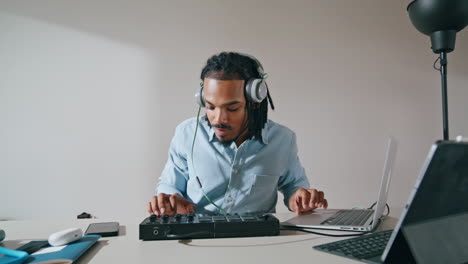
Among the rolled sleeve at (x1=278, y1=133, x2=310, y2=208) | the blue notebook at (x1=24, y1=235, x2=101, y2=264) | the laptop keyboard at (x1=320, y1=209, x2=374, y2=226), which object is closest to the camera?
the blue notebook at (x1=24, y1=235, x2=101, y2=264)

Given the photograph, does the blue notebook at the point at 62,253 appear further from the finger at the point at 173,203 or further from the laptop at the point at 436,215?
the laptop at the point at 436,215

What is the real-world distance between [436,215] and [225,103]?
650 mm

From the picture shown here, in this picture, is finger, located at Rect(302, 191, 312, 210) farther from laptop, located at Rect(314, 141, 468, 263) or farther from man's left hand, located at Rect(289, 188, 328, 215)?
laptop, located at Rect(314, 141, 468, 263)

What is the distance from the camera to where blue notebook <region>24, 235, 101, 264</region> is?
572 millimetres

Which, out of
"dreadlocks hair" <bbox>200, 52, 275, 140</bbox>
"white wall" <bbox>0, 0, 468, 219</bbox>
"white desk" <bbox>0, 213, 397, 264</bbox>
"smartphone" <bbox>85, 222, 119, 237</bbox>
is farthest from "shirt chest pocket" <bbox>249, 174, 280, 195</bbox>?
"white wall" <bbox>0, 0, 468, 219</bbox>

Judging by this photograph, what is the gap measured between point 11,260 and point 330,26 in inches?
80.5

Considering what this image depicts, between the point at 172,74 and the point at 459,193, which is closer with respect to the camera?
the point at 459,193

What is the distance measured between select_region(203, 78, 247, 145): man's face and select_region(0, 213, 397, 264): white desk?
40cm

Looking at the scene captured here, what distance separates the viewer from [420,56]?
2.18 meters

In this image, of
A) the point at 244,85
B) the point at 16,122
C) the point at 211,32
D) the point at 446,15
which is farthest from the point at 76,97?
the point at 446,15

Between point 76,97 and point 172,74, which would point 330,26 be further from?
point 76,97

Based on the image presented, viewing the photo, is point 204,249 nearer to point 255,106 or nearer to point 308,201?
point 308,201

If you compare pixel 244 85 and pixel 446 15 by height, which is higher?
pixel 446 15

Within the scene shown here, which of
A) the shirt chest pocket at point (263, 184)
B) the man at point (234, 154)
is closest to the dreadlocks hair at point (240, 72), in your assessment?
the man at point (234, 154)
